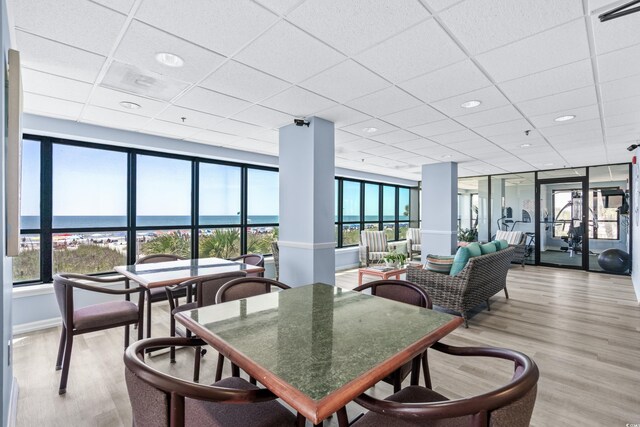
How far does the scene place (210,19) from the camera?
185 cm

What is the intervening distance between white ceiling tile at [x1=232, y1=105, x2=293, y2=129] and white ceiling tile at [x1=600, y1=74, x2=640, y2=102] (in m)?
3.12

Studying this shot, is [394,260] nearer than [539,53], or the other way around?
[539,53]

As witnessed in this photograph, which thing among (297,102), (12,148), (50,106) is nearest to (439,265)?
(297,102)

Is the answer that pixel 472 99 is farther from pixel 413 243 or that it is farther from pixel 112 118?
pixel 413 243

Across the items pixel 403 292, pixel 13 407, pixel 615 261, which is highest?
pixel 403 292

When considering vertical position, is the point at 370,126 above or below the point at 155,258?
above

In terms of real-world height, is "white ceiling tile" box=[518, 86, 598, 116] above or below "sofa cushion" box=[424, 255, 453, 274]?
above

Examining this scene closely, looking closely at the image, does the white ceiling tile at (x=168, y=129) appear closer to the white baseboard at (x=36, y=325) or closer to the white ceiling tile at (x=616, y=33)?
the white baseboard at (x=36, y=325)

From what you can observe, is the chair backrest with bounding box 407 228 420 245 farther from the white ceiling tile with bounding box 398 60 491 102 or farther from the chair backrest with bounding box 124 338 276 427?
the chair backrest with bounding box 124 338 276 427

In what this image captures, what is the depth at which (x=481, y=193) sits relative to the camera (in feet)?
29.1

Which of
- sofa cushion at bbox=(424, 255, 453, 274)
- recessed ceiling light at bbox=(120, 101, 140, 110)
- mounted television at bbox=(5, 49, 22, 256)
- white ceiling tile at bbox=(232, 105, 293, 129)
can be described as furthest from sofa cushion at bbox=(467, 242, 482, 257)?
recessed ceiling light at bbox=(120, 101, 140, 110)

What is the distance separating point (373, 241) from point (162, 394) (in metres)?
6.99

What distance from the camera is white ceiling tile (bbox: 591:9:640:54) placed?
182 centimetres

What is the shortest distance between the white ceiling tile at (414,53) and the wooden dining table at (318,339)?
5.66 ft
